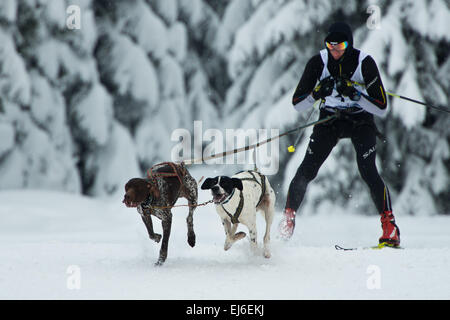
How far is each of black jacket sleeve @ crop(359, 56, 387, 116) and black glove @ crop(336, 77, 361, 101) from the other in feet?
0.23

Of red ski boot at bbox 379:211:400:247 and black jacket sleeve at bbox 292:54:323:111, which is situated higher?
black jacket sleeve at bbox 292:54:323:111

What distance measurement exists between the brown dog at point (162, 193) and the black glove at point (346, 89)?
172 centimetres

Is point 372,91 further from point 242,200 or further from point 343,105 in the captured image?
point 242,200

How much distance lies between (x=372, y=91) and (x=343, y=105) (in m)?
0.35

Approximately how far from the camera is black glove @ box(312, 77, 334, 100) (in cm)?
586

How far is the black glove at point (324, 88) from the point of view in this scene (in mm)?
5863

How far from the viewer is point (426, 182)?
1112 centimetres

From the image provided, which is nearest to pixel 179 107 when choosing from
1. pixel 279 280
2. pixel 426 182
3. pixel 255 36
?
pixel 255 36

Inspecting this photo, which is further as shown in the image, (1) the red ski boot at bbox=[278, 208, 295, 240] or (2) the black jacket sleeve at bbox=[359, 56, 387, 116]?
(1) the red ski boot at bbox=[278, 208, 295, 240]

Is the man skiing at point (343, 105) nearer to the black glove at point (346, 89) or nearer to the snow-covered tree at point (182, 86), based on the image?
the black glove at point (346, 89)

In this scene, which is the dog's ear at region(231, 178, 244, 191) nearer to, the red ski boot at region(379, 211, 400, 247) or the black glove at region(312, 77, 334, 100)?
the black glove at region(312, 77, 334, 100)

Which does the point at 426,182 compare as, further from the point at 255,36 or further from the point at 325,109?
the point at 325,109

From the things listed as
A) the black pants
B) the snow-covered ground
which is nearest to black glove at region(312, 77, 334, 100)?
the black pants

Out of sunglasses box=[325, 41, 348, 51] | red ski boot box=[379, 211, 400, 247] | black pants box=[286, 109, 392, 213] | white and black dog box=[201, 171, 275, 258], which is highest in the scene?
sunglasses box=[325, 41, 348, 51]
